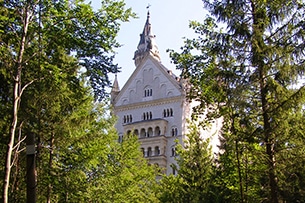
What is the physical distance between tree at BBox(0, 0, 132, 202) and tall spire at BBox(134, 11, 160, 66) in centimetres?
5328

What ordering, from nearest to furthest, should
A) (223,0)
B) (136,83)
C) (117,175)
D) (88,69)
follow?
1. (88,69)
2. (223,0)
3. (117,175)
4. (136,83)

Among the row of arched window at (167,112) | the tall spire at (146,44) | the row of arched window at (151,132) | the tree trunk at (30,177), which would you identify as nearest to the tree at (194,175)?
the tree trunk at (30,177)

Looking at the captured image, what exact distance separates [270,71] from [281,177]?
333cm

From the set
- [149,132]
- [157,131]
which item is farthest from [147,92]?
[157,131]

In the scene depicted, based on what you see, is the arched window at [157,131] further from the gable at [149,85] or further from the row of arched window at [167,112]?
the gable at [149,85]

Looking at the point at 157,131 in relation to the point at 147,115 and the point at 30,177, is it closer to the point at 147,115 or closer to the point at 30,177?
the point at 147,115

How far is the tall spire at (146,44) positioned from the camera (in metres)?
66.5

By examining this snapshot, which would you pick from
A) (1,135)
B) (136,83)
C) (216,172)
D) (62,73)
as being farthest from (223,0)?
(136,83)

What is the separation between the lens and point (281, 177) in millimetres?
13258

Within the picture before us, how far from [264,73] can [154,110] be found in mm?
41063

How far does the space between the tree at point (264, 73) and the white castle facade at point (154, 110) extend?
3499 cm

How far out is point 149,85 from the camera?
55.2m

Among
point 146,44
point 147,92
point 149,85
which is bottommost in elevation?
point 147,92

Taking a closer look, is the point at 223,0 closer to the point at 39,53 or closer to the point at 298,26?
the point at 298,26
